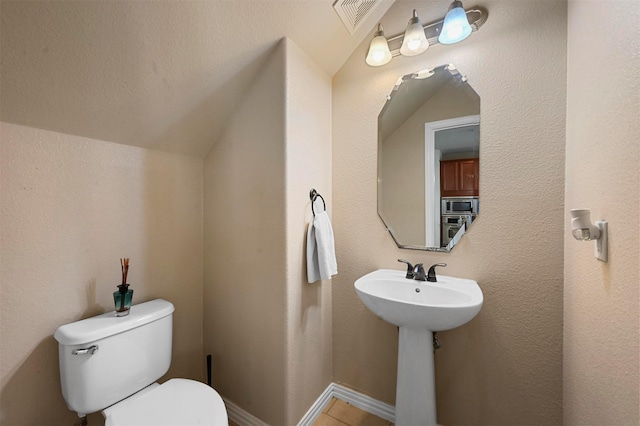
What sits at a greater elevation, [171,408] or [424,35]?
[424,35]

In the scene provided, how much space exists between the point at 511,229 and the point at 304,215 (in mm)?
1009

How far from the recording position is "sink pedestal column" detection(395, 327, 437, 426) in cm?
116

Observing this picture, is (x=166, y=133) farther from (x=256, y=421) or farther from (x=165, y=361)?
(x=256, y=421)

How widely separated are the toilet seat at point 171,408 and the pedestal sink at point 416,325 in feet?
2.45

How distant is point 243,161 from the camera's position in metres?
1.39

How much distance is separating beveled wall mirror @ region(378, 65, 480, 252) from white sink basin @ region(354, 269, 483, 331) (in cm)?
21

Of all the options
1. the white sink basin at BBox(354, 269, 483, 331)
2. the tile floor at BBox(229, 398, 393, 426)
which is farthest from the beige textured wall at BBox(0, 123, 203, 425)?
the white sink basin at BBox(354, 269, 483, 331)

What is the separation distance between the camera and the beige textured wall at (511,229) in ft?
3.61

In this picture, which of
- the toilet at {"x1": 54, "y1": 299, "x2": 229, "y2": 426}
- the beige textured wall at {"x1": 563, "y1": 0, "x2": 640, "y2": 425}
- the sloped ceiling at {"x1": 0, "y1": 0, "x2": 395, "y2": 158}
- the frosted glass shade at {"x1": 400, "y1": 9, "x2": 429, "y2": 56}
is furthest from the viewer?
the frosted glass shade at {"x1": 400, "y1": 9, "x2": 429, "y2": 56}

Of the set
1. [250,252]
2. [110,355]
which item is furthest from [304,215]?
[110,355]

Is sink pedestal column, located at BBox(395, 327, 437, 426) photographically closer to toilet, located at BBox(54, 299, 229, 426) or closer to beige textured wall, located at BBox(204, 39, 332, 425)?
beige textured wall, located at BBox(204, 39, 332, 425)

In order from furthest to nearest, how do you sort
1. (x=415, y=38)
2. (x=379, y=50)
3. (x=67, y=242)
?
(x=379, y=50), (x=415, y=38), (x=67, y=242)

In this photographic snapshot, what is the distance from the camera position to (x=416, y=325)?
1062 millimetres

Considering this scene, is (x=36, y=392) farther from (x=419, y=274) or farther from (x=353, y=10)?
(x=353, y=10)
